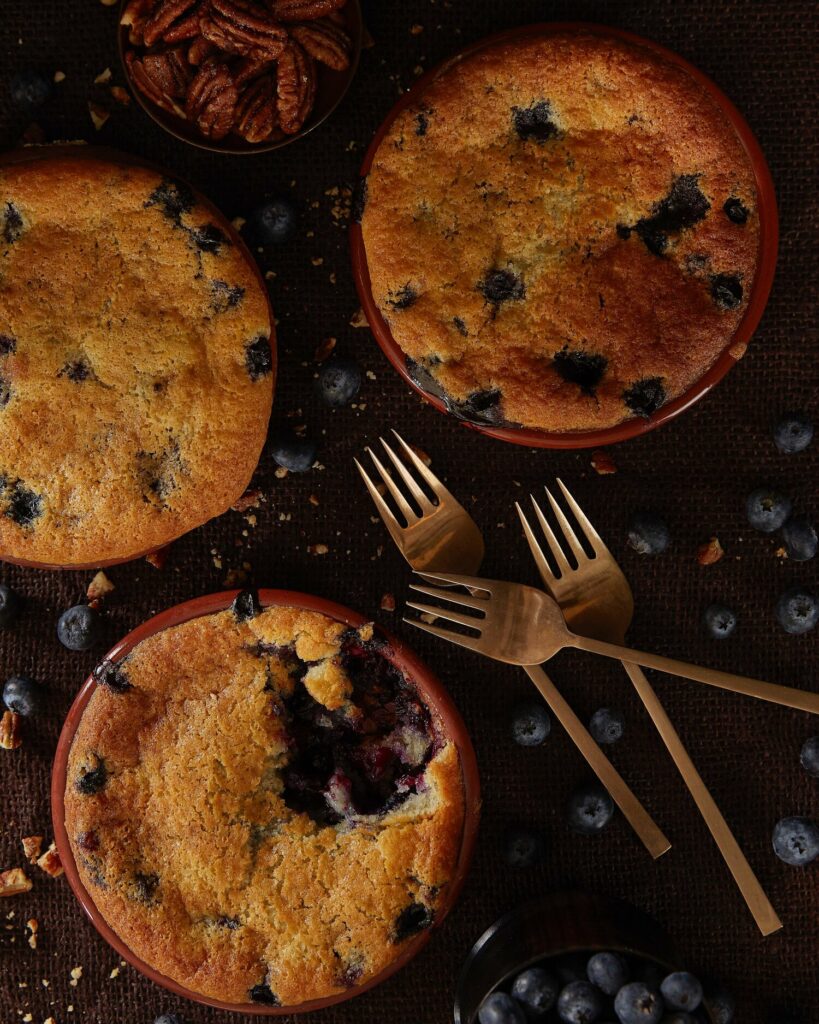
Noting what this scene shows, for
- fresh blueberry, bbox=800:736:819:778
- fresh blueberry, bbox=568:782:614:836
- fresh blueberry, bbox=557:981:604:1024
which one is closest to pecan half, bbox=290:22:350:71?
fresh blueberry, bbox=568:782:614:836

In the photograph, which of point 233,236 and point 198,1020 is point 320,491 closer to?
point 233,236

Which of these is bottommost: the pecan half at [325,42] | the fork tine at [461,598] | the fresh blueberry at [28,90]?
the fork tine at [461,598]

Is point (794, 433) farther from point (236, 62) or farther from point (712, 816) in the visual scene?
point (236, 62)

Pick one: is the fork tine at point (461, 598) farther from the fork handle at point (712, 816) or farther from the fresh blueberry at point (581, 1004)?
the fresh blueberry at point (581, 1004)

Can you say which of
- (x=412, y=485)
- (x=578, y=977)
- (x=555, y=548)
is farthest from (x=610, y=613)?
(x=578, y=977)

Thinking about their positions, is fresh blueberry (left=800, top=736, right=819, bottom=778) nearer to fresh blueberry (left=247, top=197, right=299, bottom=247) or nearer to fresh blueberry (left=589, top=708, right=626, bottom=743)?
fresh blueberry (left=589, top=708, right=626, bottom=743)

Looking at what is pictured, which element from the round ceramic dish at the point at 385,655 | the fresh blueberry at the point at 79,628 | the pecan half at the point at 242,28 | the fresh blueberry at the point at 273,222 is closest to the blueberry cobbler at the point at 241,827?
the round ceramic dish at the point at 385,655

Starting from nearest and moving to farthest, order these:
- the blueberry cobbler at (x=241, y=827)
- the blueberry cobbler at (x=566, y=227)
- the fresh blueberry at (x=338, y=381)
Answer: the blueberry cobbler at (x=566, y=227) < the blueberry cobbler at (x=241, y=827) < the fresh blueberry at (x=338, y=381)
